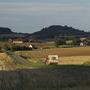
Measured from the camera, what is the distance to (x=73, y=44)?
131 m

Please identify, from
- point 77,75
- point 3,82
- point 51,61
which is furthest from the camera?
point 51,61

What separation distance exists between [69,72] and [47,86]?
3.24m

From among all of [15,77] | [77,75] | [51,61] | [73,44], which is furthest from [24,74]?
[73,44]

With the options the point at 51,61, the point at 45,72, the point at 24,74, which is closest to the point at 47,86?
the point at 24,74

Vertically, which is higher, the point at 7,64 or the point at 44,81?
the point at 44,81

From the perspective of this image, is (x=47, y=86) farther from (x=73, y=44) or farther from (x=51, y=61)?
(x=73, y=44)

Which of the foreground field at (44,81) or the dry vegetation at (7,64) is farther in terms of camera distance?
the dry vegetation at (7,64)

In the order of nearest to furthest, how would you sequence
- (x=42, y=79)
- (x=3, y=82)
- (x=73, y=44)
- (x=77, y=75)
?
1. (x=3, y=82)
2. (x=42, y=79)
3. (x=77, y=75)
4. (x=73, y=44)

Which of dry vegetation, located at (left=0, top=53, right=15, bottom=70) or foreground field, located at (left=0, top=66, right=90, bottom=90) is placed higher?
foreground field, located at (left=0, top=66, right=90, bottom=90)

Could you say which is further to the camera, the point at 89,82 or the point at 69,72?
the point at 69,72

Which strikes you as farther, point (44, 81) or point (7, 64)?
point (7, 64)

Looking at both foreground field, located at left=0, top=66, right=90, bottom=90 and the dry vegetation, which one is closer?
foreground field, located at left=0, top=66, right=90, bottom=90

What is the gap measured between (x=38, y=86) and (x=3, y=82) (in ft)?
3.94

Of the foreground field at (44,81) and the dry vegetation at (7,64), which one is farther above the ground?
the foreground field at (44,81)
